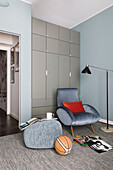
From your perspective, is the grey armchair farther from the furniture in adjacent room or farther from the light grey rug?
the furniture in adjacent room

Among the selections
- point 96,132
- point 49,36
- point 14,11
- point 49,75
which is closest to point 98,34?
point 49,36

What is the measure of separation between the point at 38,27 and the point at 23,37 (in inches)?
23.0

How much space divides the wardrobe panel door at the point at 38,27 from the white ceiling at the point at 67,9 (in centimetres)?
35

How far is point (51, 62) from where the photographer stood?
369 centimetres

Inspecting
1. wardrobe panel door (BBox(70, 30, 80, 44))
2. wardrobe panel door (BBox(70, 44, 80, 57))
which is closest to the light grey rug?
wardrobe panel door (BBox(70, 44, 80, 57))

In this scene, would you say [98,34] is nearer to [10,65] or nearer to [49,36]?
[49,36]

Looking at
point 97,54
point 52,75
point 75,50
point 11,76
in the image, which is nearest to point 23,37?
point 52,75

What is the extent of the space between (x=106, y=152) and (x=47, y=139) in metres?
0.86

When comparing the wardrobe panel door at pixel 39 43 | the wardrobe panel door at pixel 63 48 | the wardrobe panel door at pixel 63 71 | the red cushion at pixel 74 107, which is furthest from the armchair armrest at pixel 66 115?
the wardrobe panel door at pixel 63 48

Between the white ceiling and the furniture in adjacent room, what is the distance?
33 cm

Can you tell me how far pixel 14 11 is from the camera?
300cm

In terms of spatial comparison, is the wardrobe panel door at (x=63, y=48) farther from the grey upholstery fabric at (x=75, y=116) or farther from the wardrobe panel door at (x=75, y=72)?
the grey upholstery fabric at (x=75, y=116)

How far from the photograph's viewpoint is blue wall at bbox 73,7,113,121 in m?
3.38

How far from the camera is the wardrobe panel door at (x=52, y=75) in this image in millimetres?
3629
